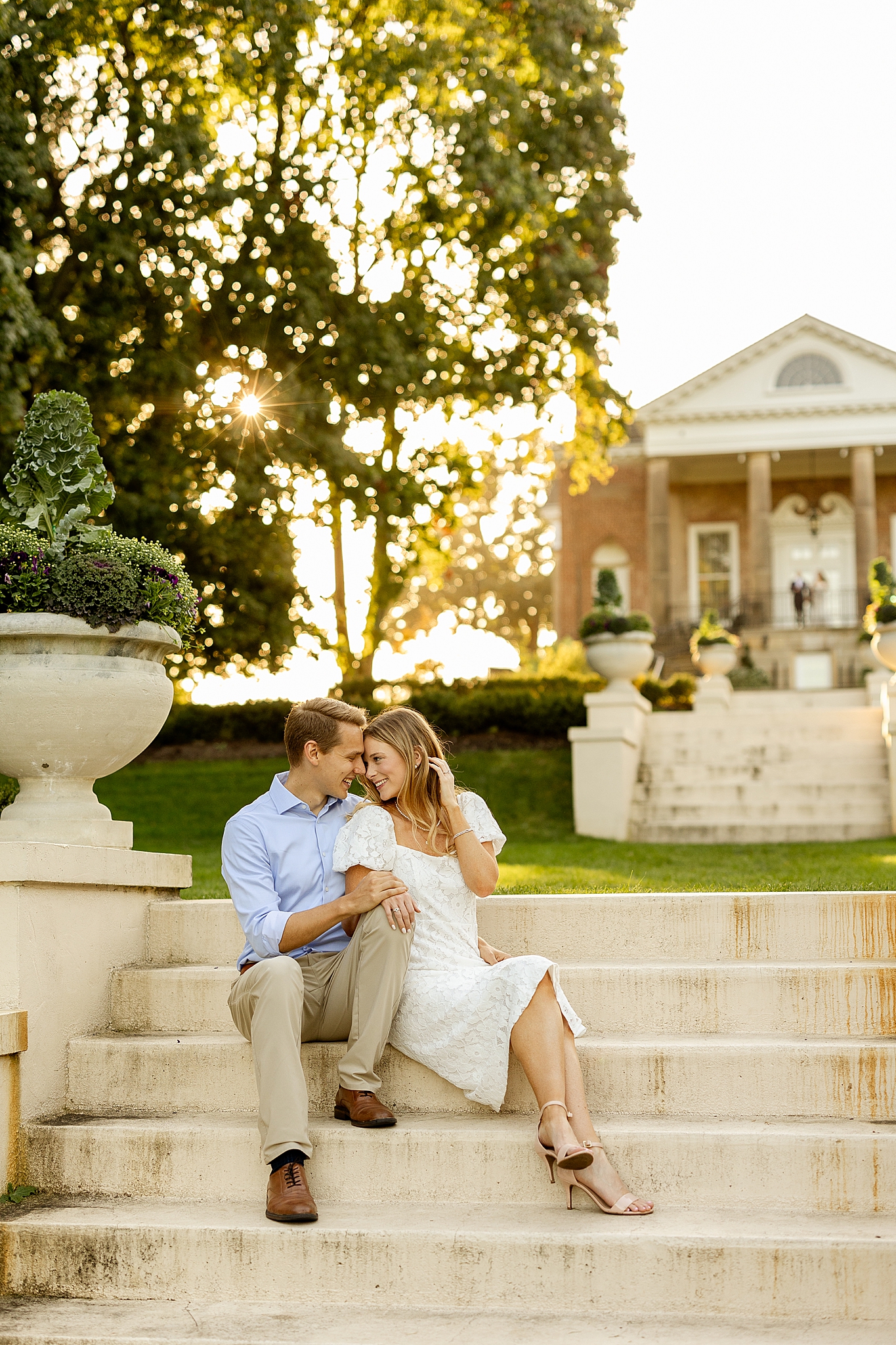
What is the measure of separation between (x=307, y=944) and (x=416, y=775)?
0.63 m

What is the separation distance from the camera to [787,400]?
97.8 feet

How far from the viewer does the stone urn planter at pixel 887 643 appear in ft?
39.8

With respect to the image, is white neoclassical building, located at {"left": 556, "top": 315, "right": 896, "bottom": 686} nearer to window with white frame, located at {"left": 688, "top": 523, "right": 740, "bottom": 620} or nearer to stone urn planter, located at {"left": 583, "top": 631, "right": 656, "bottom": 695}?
window with white frame, located at {"left": 688, "top": 523, "right": 740, "bottom": 620}

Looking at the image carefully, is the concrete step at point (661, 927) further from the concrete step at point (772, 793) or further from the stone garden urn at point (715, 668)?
the stone garden urn at point (715, 668)

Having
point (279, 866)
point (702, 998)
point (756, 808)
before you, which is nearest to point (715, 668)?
point (756, 808)

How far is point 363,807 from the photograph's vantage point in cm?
395

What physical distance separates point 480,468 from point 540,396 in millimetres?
1624

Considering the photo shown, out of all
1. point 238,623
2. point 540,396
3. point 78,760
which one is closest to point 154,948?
point 78,760

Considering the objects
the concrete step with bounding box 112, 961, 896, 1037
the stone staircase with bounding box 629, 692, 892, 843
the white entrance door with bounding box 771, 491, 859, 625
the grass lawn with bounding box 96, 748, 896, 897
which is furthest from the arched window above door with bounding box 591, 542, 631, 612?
the concrete step with bounding box 112, 961, 896, 1037

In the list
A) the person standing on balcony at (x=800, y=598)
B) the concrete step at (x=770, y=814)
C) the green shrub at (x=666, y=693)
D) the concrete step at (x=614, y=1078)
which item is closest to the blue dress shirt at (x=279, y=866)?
the concrete step at (x=614, y=1078)

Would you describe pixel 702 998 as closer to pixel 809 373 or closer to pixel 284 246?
pixel 284 246

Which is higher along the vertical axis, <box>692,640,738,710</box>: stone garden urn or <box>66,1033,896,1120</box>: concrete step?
<box>692,640,738,710</box>: stone garden urn

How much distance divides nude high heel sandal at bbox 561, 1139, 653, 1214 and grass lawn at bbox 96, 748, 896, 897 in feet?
6.88

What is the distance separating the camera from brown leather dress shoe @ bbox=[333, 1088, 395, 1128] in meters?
3.55
